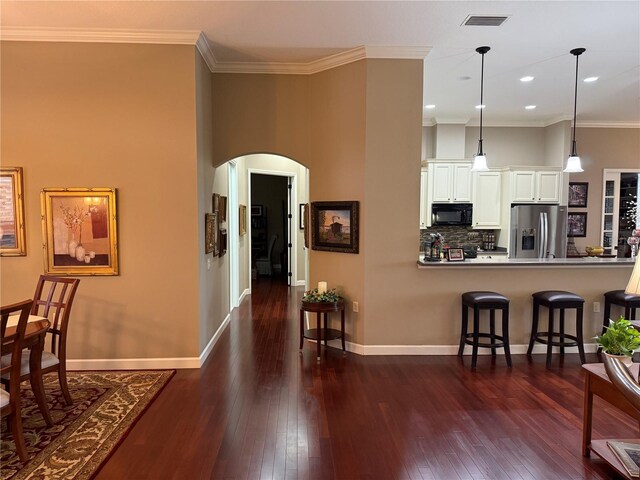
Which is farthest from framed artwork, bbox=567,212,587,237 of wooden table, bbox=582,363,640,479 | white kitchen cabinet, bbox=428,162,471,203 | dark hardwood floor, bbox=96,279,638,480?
wooden table, bbox=582,363,640,479

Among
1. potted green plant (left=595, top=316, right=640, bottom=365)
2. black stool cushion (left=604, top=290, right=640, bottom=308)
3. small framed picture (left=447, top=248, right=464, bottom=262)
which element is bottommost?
black stool cushion (left=604, top=290, right=640, bottom=308)

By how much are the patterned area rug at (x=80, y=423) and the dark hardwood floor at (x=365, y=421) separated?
0.13 m

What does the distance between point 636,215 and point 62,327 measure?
9.16 meters

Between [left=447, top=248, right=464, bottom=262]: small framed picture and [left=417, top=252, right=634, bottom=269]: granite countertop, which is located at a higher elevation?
[left=447, top=248, right=464, bottom=262]: small framed picture

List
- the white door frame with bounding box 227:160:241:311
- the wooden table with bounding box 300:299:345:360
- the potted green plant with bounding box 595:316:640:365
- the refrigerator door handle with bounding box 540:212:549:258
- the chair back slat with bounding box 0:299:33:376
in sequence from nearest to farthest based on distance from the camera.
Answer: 1. the potted green plant with bounding box 595:316:640:365
2. the chair back slat with bounding box 0:299:33:376
3. the wooden table with bounding box 300:299:345:360
4. the white door frame with bounding box 227:160:241:311
5. the refrigerator door handle with bounding box 540:212:549:258

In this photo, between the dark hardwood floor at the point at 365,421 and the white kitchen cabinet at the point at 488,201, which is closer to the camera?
the dark hardwood floor at the point at 365,421

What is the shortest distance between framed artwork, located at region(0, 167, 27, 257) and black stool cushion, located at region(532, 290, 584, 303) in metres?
5.35

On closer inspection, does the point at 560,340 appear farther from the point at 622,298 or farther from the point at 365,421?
the point at 365,421

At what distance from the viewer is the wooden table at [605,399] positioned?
7.70ft

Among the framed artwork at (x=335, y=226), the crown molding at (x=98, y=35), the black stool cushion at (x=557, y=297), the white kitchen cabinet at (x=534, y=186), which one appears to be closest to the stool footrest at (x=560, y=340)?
the black stool cushion at (x=557, y=297)

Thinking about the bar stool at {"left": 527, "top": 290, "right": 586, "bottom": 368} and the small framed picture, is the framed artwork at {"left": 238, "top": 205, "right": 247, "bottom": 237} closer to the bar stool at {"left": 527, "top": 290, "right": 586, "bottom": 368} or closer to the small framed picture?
the small framed picture

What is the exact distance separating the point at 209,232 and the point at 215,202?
19.9 inches

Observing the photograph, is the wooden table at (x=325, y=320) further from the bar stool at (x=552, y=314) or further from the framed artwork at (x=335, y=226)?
the bar stool at (x=552, y=314)

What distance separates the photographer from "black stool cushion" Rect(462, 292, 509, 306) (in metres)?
4.22
